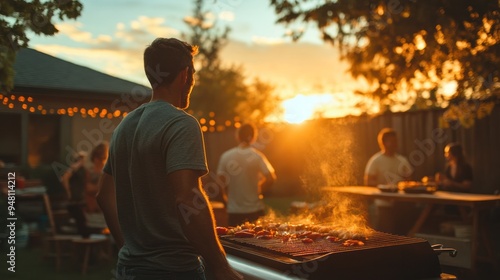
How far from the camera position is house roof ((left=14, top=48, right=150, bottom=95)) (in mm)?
11758

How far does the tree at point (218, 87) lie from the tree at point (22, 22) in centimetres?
3868

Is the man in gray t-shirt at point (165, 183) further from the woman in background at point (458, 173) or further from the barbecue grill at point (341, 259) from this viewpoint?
the woman in background at point (458, 173)

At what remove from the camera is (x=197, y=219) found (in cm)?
215

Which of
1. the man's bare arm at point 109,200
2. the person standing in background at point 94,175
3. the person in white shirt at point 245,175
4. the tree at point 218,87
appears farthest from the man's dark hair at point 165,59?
the tree at point 218,87

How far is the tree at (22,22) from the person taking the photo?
363 centimetres

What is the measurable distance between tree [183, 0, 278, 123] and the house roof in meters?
29.1

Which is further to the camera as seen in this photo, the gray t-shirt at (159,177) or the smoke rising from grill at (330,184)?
the smoke rising from grill at (330,184)

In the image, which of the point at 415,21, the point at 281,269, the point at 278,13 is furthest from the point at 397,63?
the point at 281,269

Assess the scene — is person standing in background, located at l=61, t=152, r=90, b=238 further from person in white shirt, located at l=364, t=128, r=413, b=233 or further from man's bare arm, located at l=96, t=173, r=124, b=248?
man's bare arm, located at l=96, t=173, r=124, b=248

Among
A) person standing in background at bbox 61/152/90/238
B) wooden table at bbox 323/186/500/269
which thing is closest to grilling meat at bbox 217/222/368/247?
wooden table at bbox 323/186/500/269

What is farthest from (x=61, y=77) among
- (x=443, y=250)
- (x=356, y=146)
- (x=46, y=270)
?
(x=443, y=250)

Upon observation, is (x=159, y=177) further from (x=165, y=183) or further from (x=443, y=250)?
(x=443, y=250)

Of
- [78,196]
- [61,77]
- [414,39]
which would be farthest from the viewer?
[61,77]

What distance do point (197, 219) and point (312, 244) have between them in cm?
161
